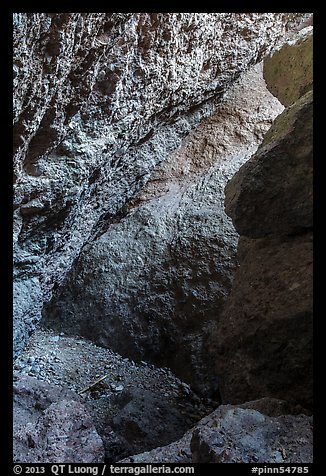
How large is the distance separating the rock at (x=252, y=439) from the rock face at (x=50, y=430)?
0.53 meters

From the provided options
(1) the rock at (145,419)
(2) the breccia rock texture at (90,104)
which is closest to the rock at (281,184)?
(2) the breccia rock texture at (90,104)

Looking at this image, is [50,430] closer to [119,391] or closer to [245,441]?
[245,441]

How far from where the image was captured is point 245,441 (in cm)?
171

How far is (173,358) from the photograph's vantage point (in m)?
3.60

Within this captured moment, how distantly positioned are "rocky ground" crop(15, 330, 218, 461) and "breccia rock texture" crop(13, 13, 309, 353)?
441 millimetres

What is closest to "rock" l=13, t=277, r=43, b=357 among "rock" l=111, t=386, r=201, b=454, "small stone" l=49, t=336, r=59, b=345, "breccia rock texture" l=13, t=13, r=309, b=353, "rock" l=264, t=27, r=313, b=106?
"breccia rock texture" l=13, t=13, r=309, b=353

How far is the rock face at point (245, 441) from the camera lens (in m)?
1.65

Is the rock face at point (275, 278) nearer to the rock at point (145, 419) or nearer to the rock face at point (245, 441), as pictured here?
the rock face at point (245, 441)

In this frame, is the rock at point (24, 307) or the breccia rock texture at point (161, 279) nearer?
the rock at point (24, 307)

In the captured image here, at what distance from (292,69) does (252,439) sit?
2319mm

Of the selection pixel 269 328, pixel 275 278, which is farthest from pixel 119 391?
pixel 275 278

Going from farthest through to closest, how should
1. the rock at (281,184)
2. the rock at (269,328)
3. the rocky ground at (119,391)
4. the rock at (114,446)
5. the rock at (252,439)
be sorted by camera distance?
the rocky ground at (119,391), the rock at (114,446), the rock at (281,184), the rock at (269,328), the rock at (252,439)
